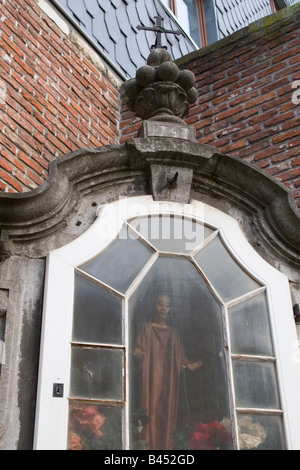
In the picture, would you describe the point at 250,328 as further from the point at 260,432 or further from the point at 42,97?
the point at 42,97

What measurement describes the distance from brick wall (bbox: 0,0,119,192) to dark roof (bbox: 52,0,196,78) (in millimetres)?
201

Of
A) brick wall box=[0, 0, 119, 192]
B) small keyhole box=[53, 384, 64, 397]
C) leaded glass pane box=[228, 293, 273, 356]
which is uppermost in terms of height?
brick wall box=[0, 0, 119, 192]

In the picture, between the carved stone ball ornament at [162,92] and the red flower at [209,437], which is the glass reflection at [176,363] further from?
the carved stone ball ornament at [162,92]

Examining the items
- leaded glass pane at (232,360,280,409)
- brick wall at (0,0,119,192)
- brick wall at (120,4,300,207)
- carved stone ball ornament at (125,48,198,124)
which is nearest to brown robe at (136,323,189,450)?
leaded glass pane at (232,360,280,409)

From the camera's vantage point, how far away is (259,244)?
3639 mm

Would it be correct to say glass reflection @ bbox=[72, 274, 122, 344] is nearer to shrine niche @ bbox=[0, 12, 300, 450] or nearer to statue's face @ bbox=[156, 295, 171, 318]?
shrine niche @ bbox=[0, 12, 300, 450]

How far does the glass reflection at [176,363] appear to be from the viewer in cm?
292

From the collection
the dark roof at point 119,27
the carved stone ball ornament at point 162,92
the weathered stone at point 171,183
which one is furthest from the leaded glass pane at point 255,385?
the dark roof at point 119,27

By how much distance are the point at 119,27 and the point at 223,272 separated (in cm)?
358

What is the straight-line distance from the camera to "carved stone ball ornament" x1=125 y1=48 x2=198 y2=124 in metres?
4.12

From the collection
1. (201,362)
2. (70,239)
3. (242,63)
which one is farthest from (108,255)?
(242,63)

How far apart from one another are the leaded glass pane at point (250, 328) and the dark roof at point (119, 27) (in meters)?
3.35
